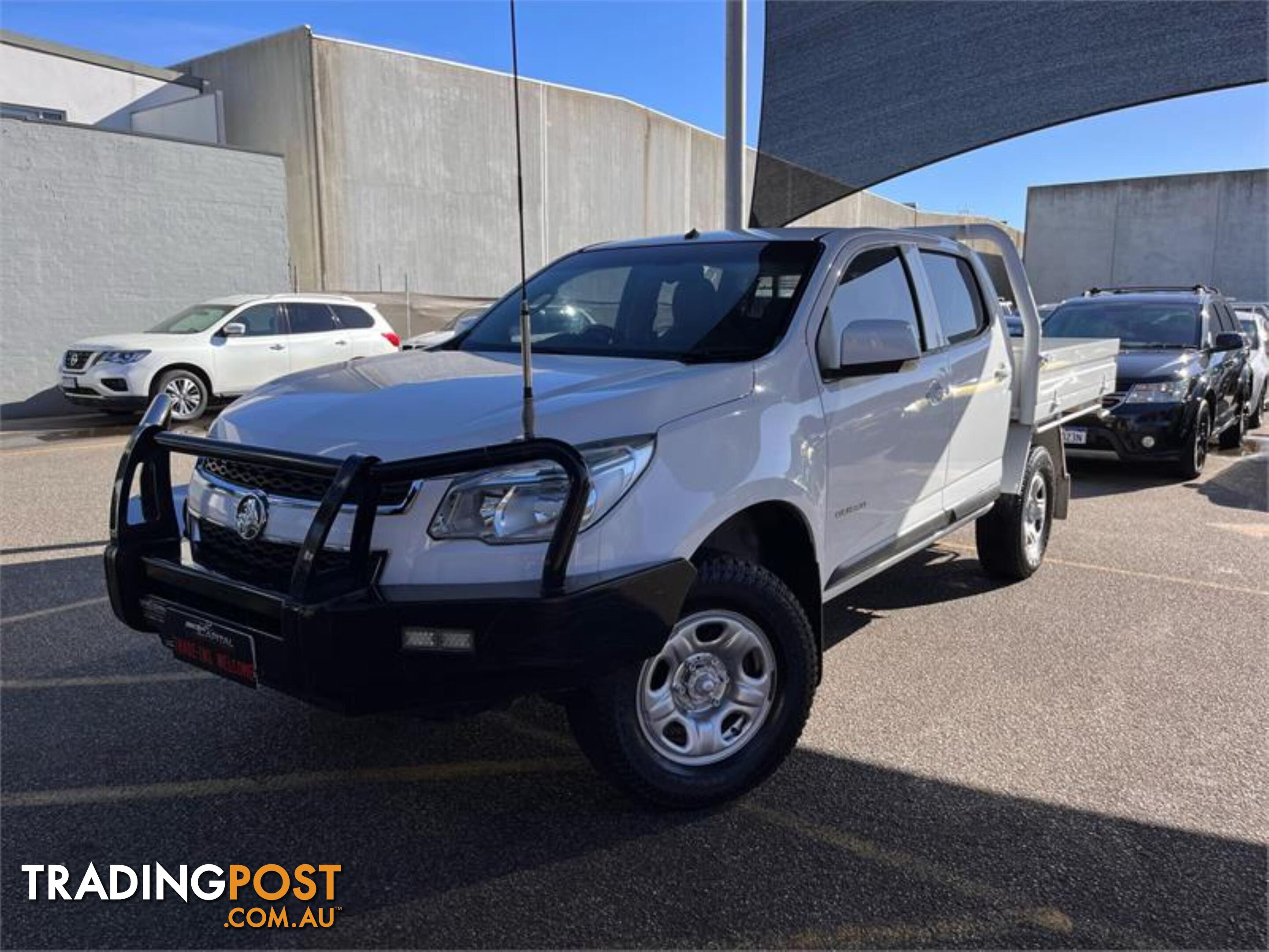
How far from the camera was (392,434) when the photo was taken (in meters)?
2.89

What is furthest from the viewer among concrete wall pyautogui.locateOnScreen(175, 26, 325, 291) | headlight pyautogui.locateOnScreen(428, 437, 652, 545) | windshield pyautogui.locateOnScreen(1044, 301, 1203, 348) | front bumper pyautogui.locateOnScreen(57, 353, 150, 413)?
concrete wall pyautogui.locateOnScreen(175, 26, 325, 291)

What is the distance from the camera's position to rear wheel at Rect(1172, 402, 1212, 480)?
9.09 m

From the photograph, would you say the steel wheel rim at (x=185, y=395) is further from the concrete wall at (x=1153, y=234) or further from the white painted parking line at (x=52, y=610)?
the concrete wall at (x=1153, y=234)

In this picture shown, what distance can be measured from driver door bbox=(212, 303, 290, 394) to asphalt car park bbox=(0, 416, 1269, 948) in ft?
30.1

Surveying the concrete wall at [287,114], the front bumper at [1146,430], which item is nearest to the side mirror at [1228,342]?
the front bumper at [1146,430]

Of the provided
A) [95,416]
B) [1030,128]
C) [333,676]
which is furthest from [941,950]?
[95,416]

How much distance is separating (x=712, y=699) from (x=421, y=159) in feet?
73.2

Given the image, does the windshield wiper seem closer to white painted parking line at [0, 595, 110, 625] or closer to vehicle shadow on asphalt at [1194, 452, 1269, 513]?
white painted parking line at [0, 595, 110, 625]

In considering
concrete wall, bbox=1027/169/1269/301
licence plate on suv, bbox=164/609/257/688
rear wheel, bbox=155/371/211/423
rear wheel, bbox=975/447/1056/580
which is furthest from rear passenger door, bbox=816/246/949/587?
concrete wall, bbox=1027/169/1269/301

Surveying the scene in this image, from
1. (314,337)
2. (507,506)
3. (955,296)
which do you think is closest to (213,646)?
(507,506)

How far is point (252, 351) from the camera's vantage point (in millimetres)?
14008

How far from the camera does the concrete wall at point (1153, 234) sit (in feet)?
130

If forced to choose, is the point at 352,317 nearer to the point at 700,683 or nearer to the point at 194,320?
the point at 194,320

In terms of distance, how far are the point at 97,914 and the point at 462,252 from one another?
23.2m
